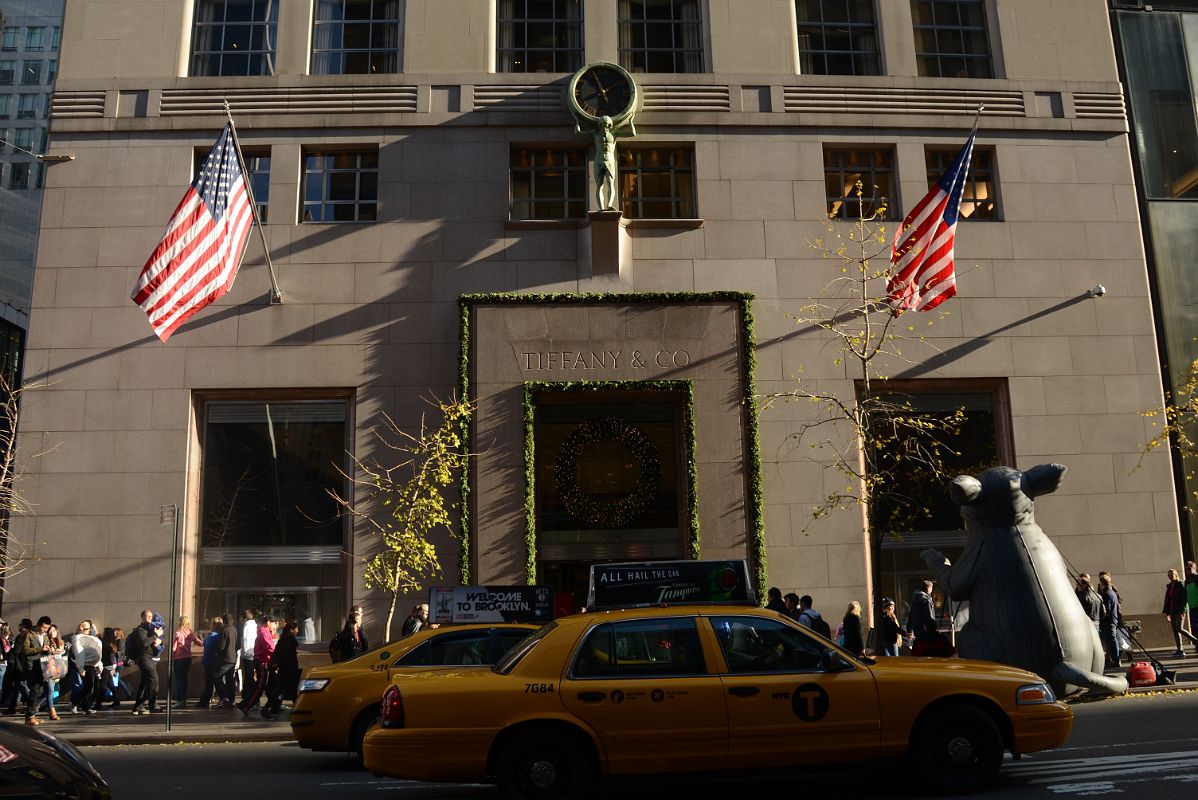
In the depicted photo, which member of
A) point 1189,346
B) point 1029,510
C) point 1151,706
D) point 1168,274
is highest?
point 1168,274

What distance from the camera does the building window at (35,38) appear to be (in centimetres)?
4088

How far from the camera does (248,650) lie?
17.6 metres

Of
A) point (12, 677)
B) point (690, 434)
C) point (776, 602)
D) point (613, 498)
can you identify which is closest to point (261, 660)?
point (12, 677)

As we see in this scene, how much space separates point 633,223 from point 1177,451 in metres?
12.7

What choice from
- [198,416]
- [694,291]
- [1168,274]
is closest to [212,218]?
[198,416]

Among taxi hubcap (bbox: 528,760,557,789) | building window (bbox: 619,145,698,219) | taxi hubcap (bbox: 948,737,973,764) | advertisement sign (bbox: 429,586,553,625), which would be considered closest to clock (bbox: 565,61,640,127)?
building window (bbox: 619,145,698,219)

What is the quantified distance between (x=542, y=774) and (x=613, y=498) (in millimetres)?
12735

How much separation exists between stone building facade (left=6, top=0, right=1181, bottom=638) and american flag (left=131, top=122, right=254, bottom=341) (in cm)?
304

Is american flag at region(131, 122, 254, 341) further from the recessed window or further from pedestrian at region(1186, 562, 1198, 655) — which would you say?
pedestrian at region(1186, 562, 1198, 655)

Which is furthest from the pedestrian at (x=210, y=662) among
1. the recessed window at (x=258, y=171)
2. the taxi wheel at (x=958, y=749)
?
the taxi wheel at (x=958, y=749)

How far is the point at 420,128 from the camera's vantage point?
836 inches

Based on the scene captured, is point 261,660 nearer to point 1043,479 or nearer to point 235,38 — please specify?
point 1043,479

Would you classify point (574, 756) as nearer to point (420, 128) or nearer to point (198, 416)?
point (198, 416)

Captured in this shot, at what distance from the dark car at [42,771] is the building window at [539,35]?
60.0ft
